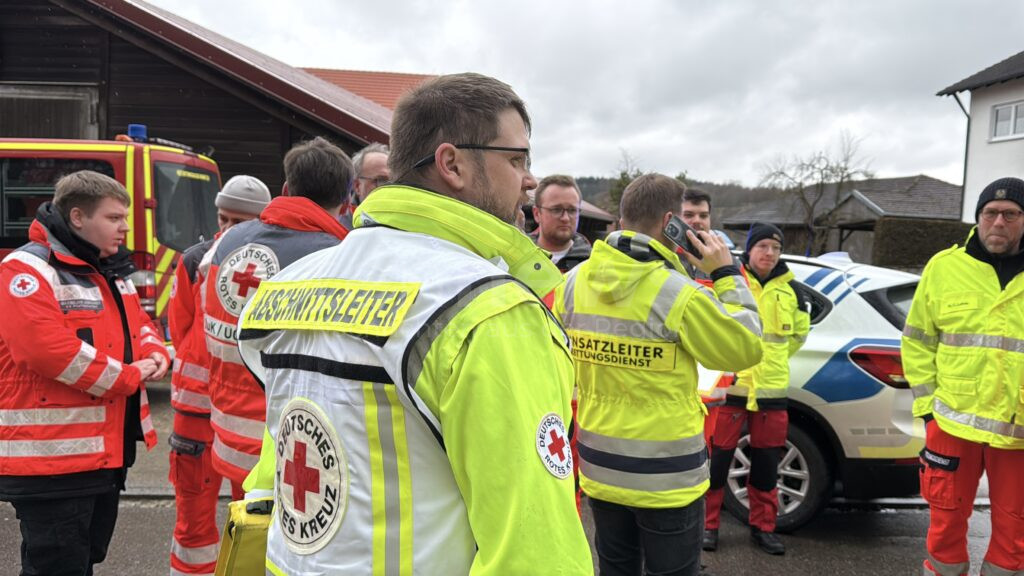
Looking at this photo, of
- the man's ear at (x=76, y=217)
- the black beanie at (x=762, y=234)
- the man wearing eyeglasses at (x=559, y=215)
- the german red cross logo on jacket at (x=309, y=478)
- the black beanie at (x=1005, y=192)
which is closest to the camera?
the german red cross logo on jacket at (x=309, y=478)

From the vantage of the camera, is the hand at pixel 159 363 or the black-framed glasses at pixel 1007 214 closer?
the hand at pixel 159 363

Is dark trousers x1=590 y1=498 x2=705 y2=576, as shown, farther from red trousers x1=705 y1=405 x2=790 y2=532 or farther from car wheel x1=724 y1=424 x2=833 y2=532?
car wheel x1=724 y1=424 x2=833 y2=532

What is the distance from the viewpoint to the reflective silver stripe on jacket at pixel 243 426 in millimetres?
2777

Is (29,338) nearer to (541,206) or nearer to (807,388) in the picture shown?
(541,206)

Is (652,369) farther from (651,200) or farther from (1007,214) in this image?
(1007,214)

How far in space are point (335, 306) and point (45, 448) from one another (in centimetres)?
216

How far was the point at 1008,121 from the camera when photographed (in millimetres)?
25453

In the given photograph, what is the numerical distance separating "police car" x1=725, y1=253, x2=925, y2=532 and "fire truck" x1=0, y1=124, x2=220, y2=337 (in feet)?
20.4

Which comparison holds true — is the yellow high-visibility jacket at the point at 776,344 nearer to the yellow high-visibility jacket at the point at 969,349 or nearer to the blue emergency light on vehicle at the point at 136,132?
the yellow high-visibility jacket at the point at 969,349

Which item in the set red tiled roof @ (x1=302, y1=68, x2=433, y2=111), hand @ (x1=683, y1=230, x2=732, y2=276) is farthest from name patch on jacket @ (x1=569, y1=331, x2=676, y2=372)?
red tiled roof @ (x1=302, y1=68, x2=433, y2=111)

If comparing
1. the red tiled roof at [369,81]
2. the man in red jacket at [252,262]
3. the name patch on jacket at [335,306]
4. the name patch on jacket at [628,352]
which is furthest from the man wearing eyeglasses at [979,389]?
the red tiled roof at [369,81]

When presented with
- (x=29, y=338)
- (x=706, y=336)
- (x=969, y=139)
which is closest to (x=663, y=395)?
(x=706, y=336)

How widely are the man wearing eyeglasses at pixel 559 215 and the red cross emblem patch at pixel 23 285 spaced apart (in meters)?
2.68

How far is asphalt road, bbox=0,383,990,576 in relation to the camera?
13.2 feet
